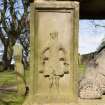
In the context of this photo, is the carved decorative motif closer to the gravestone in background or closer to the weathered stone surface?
the gravestone in background

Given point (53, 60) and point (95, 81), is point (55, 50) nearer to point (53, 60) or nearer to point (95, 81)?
point (53, 60)

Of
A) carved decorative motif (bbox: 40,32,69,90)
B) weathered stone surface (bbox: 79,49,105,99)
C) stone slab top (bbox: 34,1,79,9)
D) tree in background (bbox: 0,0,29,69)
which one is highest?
stone slab top (bbox: 34,1,79,9)

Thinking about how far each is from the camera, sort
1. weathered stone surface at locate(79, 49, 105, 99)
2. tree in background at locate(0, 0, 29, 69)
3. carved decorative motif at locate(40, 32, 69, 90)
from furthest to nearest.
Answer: tree in background at locate(0, 0, 29, 69) → weathered stone surface at locate(79, 49, 105, 99) → carved decorative motif at locate(40, 32, 69, 90)

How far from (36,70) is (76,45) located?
2.17 feet

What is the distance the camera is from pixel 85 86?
685 cm

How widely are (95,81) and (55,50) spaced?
4.41 feet

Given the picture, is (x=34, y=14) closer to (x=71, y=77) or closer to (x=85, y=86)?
(x=71, y=77)

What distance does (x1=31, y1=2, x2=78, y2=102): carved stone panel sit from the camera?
20.3 ft

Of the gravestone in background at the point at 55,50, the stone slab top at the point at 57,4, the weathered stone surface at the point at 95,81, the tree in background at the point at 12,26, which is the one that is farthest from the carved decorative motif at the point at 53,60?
the tree in background at the point at 12,26

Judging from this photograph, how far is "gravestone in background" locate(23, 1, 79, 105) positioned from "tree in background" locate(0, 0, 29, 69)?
18668 mm

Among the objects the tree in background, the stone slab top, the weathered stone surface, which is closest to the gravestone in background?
the stone slab top

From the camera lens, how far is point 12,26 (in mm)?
26906

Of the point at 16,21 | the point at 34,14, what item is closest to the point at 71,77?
the point at 34,14

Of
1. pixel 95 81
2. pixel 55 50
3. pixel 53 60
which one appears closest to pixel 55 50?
pixel 55 50
